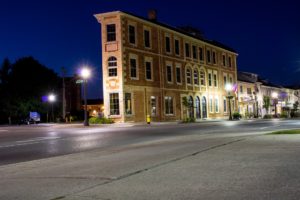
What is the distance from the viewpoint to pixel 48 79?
231 ft

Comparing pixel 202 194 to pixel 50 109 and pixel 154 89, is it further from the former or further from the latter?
pixel 50 109

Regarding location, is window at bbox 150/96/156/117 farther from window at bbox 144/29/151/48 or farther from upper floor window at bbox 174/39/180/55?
upper floor window at bbox 174/39/180/55

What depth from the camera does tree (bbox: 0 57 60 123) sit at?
67625 millimetres

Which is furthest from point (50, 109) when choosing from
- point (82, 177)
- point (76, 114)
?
point (82, 177)

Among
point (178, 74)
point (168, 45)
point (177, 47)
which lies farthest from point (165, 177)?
point (177, 47)

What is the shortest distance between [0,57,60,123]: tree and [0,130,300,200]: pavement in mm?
59084

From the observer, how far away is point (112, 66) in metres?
43.1

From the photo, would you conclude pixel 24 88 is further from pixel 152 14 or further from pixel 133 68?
pixel 133 68

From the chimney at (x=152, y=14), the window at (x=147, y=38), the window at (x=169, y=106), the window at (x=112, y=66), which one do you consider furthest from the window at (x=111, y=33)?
the chimney at (x=152, y=14)

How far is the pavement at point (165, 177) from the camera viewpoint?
6.18 m

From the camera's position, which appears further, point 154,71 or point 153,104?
point 154,71

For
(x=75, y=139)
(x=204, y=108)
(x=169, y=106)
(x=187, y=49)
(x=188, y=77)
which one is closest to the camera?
(x=75, y=139)

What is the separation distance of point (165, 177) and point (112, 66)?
36.0 metres

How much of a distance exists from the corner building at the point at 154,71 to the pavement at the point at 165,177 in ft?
104
